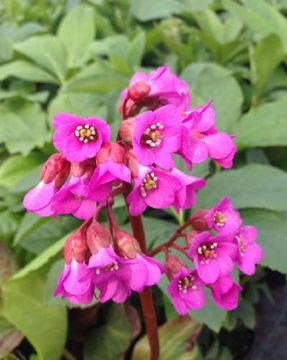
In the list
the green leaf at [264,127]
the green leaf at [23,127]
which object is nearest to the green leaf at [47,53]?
the green leaf at [23,127]

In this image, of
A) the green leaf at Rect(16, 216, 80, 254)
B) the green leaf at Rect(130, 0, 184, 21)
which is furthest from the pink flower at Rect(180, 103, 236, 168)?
the green leaf at Rect(130, 0, 184, 21)

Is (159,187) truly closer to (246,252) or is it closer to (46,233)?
(246,252)

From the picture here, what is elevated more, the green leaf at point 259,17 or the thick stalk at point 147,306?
the green leaf at point 259,17

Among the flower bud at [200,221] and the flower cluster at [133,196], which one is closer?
the flower cluster at [133,196]

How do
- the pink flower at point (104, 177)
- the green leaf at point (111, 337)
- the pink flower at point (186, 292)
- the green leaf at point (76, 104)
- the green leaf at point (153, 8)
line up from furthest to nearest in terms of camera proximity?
1. the green leaf at point (153, 8)
2. the green leaf at point (76, 104)
3. the green leaf at point (111, 337)
4. the pink flower at point (186, 292)
5. the pink flower at point (104, 177)

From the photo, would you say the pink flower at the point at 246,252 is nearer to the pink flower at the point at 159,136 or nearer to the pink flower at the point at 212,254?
the pink flower at the point at 212,254

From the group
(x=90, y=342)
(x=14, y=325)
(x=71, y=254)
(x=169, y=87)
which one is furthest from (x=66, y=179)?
(x=90, y=342)

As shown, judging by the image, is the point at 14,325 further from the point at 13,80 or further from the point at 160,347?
the point at 13,80
